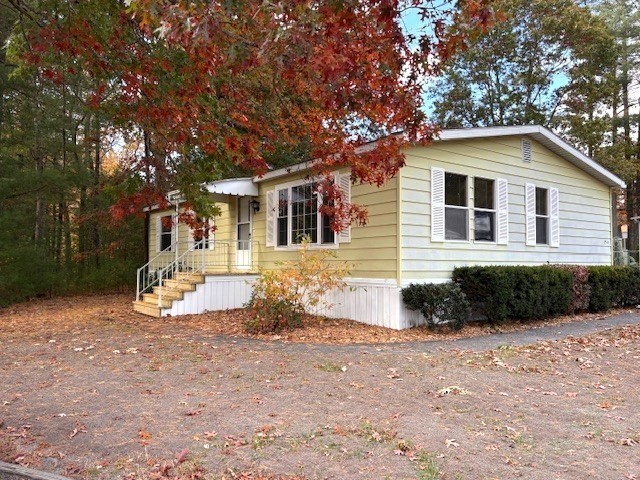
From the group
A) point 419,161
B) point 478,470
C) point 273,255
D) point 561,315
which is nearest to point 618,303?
point 561,315

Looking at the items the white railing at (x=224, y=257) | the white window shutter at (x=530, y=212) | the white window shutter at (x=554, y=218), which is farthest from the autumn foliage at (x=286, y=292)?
the white window shutter at (x=554, y=218)

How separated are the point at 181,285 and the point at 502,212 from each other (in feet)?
24.8

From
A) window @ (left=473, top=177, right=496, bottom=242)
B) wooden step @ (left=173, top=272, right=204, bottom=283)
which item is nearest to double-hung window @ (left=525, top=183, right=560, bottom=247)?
window @ (left=473, top=177, right=496, bottom=242)

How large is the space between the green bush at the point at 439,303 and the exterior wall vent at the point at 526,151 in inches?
159

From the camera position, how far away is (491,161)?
10500mm

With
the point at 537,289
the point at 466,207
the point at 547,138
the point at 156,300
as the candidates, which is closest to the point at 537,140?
the point at 547,138

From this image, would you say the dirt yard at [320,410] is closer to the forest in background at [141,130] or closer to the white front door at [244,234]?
the forest in background at [141,130]

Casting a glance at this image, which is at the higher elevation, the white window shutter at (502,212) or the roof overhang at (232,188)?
the roof overhang at (232,188)

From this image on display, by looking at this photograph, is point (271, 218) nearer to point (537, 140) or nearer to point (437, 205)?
point (437, 205)

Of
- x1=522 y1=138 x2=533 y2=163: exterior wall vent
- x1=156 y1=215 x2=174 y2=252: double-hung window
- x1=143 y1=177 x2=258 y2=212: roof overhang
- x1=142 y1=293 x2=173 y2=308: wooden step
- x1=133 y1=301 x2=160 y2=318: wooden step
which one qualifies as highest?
x1=522 y1=138 x2=533 y2=163: exterior wall vent

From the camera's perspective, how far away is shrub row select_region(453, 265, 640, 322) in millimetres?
9211

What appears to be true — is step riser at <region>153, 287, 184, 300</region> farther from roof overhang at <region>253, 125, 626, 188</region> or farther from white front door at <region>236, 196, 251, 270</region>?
roof overhang at <region>253, 125, 626, 188</region>

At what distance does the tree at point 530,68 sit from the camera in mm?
20109

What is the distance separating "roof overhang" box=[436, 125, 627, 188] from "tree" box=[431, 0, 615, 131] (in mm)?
9566
